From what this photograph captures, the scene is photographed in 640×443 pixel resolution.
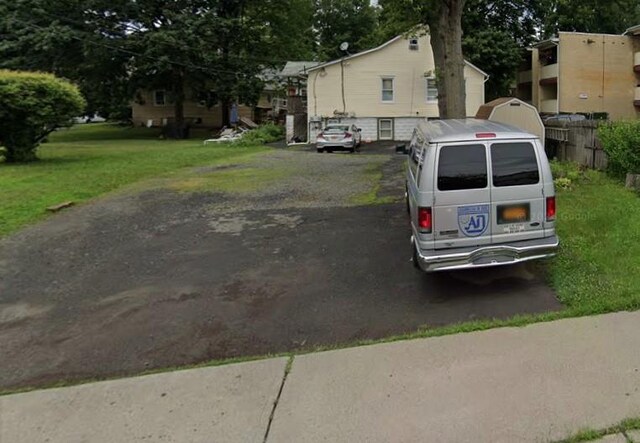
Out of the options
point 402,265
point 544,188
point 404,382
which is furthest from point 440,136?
point 404,382

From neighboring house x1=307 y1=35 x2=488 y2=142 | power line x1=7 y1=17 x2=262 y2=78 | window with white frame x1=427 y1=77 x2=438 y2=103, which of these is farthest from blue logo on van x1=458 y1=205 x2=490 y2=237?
power line x1=7 y1=17 x2=262 y2=78

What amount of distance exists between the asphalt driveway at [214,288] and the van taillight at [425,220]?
2.46ft

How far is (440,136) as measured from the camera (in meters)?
5.68

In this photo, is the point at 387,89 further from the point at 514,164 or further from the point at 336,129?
the point at 514,164

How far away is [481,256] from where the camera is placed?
5465 millimetres

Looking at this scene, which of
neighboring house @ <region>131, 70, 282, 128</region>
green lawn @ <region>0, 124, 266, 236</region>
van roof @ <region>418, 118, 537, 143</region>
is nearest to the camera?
van roof @ <region>418, 118, 537, 143</region>

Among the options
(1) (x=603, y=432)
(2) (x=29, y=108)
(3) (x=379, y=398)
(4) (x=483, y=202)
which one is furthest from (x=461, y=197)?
(2) (x=29, y=108)

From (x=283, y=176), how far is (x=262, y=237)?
22.5 feet

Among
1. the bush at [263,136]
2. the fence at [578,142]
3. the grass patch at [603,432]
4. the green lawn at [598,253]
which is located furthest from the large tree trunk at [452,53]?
the bush at [263,136]

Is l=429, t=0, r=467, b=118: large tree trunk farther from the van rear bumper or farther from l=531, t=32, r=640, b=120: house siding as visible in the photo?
l=531, t=32, r=640, b=120: house siding

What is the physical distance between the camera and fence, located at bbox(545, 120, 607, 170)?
1160 centimetres

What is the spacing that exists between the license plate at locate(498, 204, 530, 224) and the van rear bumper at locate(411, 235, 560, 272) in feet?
0.83

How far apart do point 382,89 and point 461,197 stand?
2518 centimetres

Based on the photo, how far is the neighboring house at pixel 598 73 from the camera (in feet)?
101
